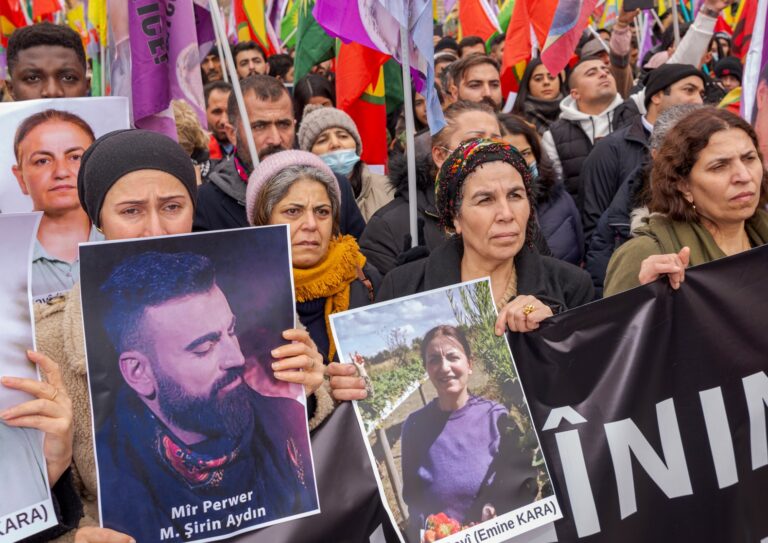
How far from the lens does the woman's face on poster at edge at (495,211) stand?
3.09m

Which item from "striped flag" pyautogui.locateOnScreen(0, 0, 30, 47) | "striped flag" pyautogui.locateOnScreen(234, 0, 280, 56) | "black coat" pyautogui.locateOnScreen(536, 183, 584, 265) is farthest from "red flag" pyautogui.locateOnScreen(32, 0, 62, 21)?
"black coat" pyautogui.locateOnScreen(536, 183, 584, 265)

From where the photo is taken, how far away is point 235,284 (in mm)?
2236

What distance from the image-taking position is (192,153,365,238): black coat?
4605 millimetres

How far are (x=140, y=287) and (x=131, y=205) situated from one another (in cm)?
27

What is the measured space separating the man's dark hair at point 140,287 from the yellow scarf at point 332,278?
123 centimetres

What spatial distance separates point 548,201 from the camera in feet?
16.3

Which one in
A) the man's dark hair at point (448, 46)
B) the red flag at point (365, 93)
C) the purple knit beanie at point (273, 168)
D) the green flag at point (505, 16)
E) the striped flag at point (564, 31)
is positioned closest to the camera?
the purple knit beanie at point (273, 168)

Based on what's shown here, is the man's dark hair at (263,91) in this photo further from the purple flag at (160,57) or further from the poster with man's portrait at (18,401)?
the poster with man's portrait at (18,401)

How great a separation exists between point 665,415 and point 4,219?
1999mm

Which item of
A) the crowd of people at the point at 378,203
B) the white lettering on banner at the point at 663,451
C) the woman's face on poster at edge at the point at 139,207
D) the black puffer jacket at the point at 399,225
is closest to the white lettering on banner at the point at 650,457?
the white lettering on banner at the point at 663,451

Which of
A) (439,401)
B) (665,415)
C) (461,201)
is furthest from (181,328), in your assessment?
(665,415)

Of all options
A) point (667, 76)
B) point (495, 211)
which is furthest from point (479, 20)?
point (495, 211)

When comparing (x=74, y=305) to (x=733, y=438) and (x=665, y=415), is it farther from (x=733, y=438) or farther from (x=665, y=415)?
(x=733, y=438)

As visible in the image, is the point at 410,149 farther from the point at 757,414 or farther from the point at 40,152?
the point at 757,414
